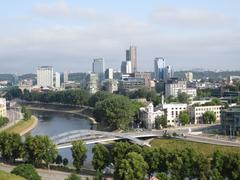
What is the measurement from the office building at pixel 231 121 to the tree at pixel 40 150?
19.0 meters

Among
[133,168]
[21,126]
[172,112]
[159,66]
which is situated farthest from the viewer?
[159,66]

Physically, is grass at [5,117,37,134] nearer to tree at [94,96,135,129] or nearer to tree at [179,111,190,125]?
tree at [94,96,135,129]

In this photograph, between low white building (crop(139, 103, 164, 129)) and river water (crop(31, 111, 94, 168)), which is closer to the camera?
low white building (crop(139, 103, 164, 129))

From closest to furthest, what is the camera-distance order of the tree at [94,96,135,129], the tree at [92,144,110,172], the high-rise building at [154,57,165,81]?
1. the tree at [92,144,110,172]
2. the tree at [94,96,135,129]
3. the high-rise building at [154,57,165,81]

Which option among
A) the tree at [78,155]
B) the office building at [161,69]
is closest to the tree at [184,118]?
the tree at [78,155]

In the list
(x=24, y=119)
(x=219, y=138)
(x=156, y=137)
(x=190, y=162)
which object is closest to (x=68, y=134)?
(x=156, y=137)

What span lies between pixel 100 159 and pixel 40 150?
183 inches

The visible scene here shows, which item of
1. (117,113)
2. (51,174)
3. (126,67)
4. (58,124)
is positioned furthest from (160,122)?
(126,67)

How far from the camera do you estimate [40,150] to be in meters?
32.1

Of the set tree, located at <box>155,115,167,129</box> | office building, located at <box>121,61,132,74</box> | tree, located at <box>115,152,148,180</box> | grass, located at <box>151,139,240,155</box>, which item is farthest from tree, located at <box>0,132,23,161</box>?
office building, located at <box>121,61,132,74</box>

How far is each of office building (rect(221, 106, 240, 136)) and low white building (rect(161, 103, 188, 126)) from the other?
1046 cm

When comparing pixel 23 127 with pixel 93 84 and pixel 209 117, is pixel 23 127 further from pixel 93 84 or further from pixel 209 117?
pixel 93 84

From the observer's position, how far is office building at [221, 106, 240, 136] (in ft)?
150

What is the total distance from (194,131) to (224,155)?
2181 cm
